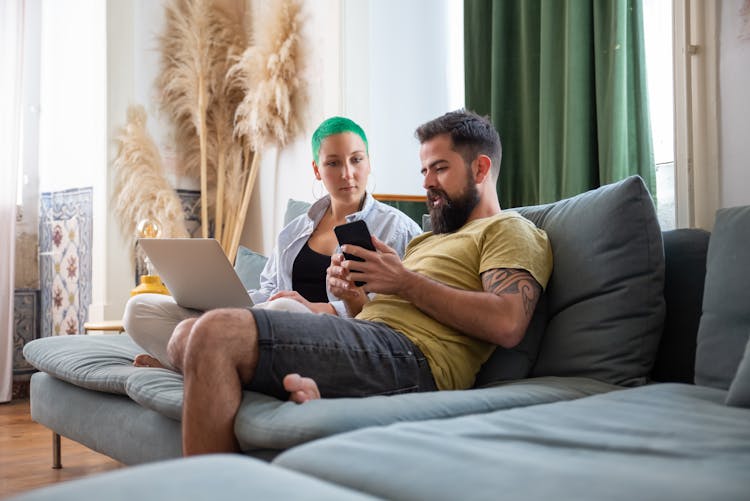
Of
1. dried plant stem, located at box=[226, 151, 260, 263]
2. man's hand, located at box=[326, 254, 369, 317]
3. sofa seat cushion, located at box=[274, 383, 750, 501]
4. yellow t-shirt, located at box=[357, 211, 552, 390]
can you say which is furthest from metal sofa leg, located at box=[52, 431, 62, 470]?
sofa seat cushion, located at box=[274, 383, 750, 501]

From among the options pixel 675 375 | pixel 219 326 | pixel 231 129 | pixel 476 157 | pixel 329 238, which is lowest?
pixel 675 375

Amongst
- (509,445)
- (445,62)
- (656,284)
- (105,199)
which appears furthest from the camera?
(105,199)

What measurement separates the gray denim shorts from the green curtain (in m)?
1.15

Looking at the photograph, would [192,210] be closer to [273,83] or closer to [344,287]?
[273,83]

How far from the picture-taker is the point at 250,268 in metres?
3.16

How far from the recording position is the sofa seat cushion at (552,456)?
935 millimetres

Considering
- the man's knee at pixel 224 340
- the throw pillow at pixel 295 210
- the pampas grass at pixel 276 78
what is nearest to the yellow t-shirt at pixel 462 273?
the man's knee at pixel 224 340

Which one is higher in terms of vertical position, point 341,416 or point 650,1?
point 650,1

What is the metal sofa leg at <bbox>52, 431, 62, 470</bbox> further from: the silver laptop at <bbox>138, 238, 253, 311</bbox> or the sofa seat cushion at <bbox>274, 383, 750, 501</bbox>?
the sofa seat cushion at <bbox>274, 383, 750, 501</bbox>

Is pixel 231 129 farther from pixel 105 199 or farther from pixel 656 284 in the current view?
pixel 656 284

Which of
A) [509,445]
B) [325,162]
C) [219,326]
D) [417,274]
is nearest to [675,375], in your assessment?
[417,274]

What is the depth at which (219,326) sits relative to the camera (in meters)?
1.58

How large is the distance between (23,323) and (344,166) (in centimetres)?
278

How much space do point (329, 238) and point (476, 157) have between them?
2.28 feet
